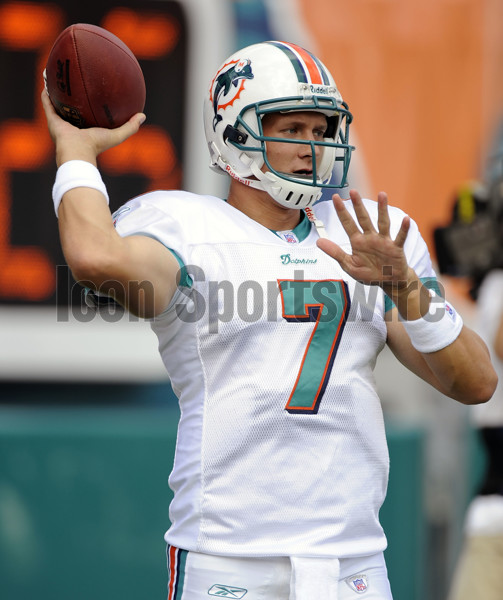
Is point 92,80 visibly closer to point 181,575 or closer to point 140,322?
point 181,575

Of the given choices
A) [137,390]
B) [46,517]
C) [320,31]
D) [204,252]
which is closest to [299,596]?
[204,252]

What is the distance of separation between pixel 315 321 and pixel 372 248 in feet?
0.90

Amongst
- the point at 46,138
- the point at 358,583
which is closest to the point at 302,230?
the point at 358,583

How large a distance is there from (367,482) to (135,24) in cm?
328

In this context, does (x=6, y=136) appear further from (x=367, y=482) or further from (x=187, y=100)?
(x=367, y=482)

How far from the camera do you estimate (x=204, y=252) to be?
2.22 meters

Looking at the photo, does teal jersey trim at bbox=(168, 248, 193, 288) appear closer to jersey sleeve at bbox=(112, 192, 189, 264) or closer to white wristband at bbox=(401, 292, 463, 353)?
jersey sleeve at bbox=(112, 192, 189, 264)

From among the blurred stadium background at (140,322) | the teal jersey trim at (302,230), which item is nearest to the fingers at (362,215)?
the teal jersey trim at (302,230)

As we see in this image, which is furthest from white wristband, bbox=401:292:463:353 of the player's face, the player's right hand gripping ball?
the player's right hand gripping ball

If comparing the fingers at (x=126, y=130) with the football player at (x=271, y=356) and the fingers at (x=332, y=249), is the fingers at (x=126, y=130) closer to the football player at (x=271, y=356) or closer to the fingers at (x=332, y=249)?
the football player at (x=271, y=356)

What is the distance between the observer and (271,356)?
2.19 metres

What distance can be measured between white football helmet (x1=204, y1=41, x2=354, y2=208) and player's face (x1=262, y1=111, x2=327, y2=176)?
0.02 meters

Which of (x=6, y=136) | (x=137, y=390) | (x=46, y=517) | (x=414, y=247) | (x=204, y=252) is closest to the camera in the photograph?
(x=204, y=252)

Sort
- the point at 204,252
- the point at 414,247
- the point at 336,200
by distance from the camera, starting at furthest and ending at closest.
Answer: the point at 414,247 < the point at 204,252 < the point at 336,200
